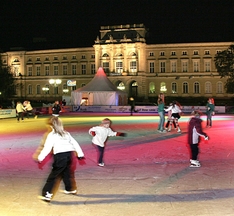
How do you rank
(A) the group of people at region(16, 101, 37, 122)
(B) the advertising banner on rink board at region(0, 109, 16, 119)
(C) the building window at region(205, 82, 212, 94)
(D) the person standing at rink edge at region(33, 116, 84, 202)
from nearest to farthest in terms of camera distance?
(D) the person standing at rink edge at region(33, 116, 84, 202) → (A) the group of people at region(16, 101, 37, 122) → (B) the advertising banner on rink board at region(0, 109, 16, 119) → (C) the building window at region(205, 82, 212, 94)

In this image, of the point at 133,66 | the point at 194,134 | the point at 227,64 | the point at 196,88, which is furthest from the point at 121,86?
the point at 194,134

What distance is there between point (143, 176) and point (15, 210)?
11.0 ft

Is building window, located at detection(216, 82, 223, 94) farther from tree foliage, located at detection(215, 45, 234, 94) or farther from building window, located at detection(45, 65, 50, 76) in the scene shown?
building window, located at detection(45, 65, 50, 76)

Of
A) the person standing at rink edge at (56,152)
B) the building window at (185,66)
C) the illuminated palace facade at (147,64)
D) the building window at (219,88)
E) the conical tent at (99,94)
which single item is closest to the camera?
the person standing at rink edge at (56,152)

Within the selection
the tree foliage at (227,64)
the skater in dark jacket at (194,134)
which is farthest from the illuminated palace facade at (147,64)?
the skater in dark jacket at (194,134)

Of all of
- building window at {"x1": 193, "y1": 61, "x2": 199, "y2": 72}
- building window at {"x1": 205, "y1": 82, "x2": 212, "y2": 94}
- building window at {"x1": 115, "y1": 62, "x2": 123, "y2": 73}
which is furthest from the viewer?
building window at {"x1": 115, "y1": 62, "x2": 123, "y2": 73}

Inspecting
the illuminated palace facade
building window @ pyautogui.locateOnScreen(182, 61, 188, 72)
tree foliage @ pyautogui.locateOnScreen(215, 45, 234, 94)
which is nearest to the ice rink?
tree foliage @ pyautogui.locateOnScreen(215, 45, 234, 94)

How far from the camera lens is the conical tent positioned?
48.3 metres

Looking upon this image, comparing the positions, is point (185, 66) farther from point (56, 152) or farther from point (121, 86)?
point (56, 152)

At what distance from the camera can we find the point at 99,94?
159 ft

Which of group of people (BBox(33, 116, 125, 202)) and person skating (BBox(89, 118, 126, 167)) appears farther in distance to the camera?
person skating (BBox(89, 118, 126, 167))

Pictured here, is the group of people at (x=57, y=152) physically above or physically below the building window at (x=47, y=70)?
below

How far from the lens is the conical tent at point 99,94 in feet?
158

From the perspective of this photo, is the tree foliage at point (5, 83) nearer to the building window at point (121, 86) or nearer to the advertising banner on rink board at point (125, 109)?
the advertising banner on rink board at point (125, 109)
